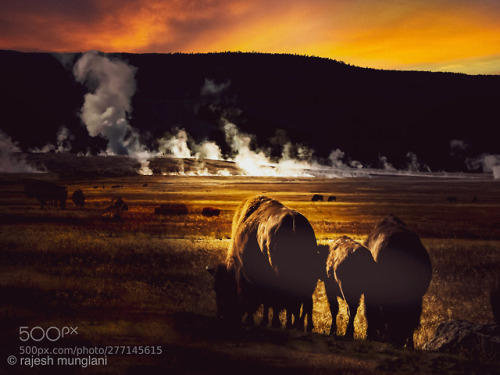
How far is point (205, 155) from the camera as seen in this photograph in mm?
122438

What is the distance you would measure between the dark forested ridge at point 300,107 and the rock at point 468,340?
371 feet

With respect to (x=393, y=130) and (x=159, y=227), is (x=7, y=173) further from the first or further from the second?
(x=393, y=130)

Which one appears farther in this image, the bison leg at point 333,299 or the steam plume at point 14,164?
the steam plume at point 14,164

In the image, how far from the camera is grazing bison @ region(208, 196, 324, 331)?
24.3 feet

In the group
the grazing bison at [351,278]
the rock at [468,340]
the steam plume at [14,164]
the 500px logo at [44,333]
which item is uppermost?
the steam plume at [14,164]

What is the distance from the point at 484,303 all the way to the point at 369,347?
5571mm

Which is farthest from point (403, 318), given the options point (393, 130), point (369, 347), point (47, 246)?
point (393, 130)

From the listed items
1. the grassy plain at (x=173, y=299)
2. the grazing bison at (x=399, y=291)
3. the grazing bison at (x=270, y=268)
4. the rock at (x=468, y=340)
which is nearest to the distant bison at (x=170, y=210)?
the grassy plain at (x=173, y=299)

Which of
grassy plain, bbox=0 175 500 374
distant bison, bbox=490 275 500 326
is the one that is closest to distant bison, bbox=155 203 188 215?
grassy plain, bbox=0 175 500 374

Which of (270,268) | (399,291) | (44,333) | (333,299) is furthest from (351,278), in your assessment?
(44,333)

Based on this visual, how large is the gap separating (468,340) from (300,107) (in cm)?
16924

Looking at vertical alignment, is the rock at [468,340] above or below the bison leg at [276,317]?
below

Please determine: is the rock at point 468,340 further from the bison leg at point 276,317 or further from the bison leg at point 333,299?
the bison leg at point 276,317

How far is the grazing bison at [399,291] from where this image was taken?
775cm
